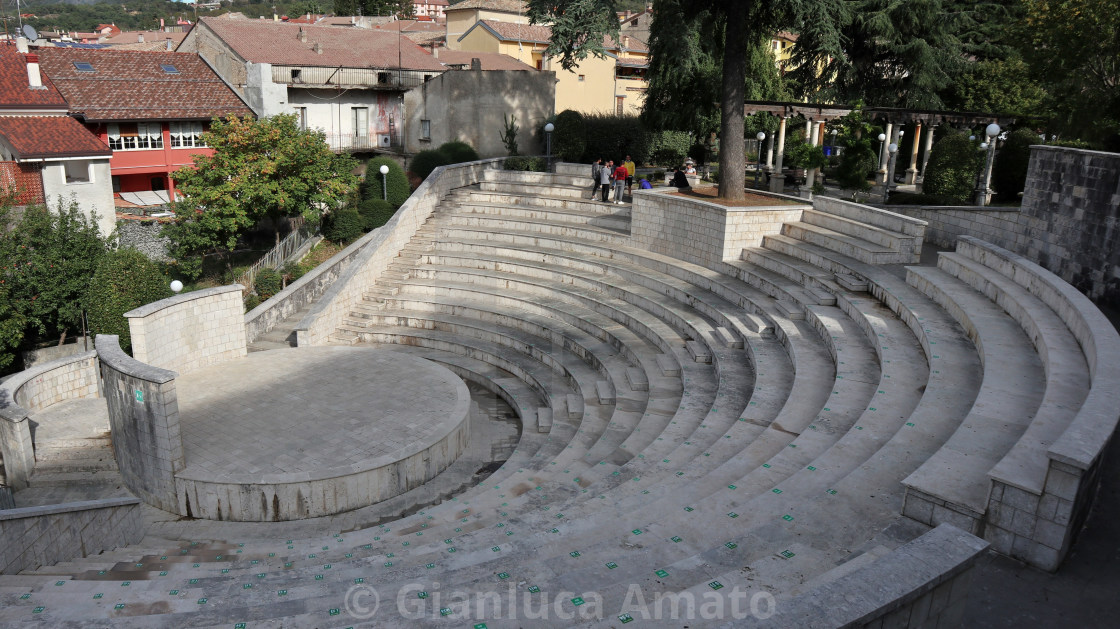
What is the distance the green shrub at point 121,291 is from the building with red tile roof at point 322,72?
1639 cm

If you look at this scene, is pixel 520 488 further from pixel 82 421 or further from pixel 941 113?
pixel 941 113

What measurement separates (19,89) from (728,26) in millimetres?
26636

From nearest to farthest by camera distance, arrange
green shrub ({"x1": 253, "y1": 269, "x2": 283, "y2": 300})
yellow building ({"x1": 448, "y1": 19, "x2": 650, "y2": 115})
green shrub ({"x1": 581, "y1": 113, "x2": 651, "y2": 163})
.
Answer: green shrub ({"x1": 253, "y1": 269, "x2": 283, "y2": 300})
green shrub ({"x1": 581, "y1": 113, "x2": 651, "y2": 163})
yellow building ({"x1": 448, "y1": 19, "x2": 650, "y2": 115})

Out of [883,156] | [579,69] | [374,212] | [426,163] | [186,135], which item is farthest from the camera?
[579,69]

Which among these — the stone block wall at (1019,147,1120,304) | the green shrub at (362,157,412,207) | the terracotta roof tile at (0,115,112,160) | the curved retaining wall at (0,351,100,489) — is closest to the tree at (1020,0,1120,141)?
the stone block wall at (1019,147,1120,304)

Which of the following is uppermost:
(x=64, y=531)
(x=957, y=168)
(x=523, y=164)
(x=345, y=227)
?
(x=957, y=168)

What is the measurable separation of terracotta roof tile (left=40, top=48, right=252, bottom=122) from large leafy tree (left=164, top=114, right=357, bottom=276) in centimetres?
748

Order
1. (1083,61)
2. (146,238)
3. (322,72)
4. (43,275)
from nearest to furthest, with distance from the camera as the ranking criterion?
1. (43,275)
2. (1083,61)
3. (146,238)
4. (322,72)

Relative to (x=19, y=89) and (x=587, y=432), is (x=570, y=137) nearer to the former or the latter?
(x=587, y=432)

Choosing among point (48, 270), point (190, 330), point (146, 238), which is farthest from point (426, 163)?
point (190, 330)

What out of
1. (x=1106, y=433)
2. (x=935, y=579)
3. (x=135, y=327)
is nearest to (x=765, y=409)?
(x=1106, y=433)

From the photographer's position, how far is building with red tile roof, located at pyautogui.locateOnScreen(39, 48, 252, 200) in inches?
1200

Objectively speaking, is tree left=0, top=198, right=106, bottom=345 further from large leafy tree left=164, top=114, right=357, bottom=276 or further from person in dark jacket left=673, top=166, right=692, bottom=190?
person in dark jacket left=673, top=166, right=692, bottom=190

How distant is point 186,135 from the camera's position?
32562mm
